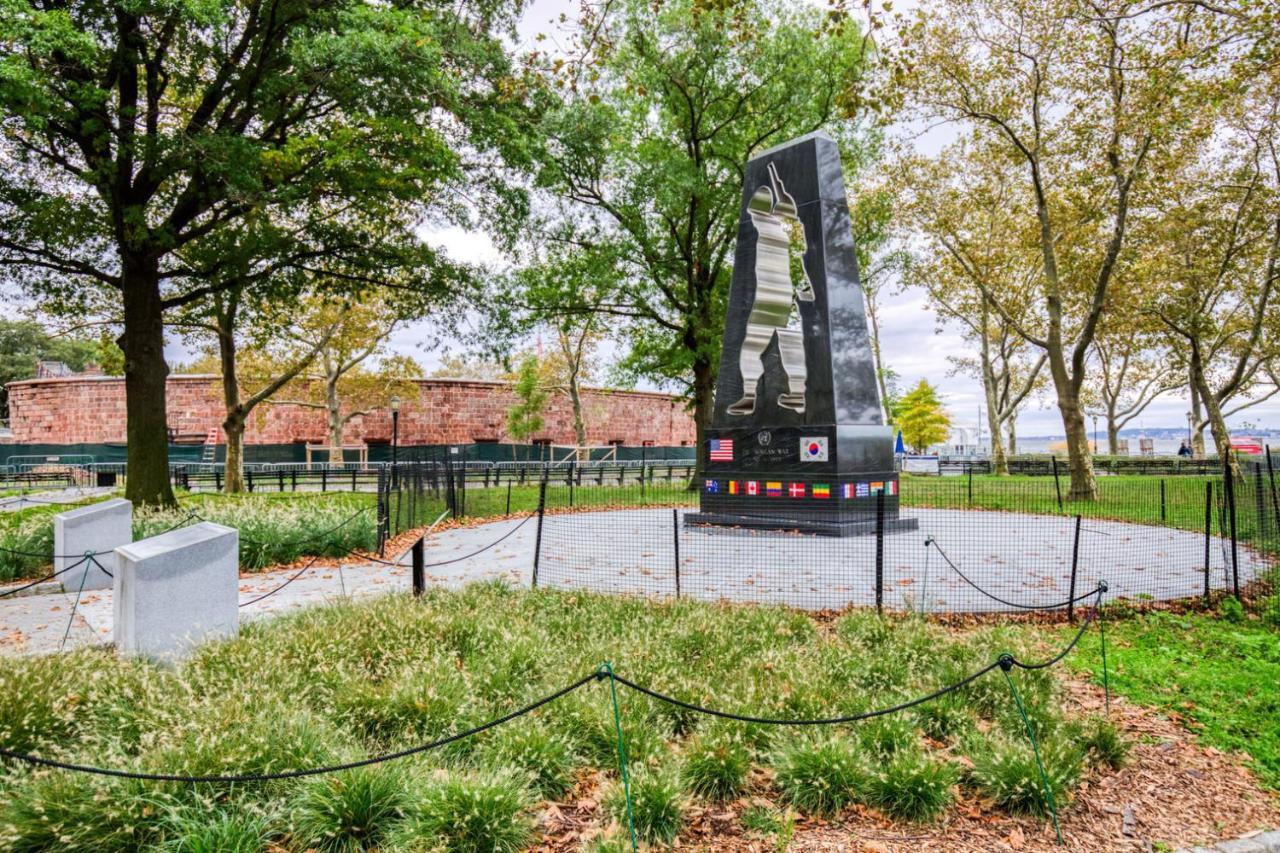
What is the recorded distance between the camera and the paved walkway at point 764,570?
842 cm

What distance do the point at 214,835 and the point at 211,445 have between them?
4381 centimetres

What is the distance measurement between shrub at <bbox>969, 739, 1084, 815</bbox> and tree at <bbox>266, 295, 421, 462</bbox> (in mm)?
26246

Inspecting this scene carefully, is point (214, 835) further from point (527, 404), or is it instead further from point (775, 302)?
point (527, 404)

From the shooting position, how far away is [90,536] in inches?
373

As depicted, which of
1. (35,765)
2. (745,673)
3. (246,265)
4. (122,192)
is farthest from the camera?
(246,265)

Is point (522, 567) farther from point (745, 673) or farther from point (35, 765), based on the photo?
point (35, 765)

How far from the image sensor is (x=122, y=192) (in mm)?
13719

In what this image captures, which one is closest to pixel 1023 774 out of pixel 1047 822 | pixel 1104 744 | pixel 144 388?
pixel 1047 822

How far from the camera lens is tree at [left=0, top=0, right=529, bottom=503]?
12031mm

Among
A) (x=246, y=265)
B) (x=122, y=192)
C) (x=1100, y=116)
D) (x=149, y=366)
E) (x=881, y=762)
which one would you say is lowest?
(x=881, y=762)

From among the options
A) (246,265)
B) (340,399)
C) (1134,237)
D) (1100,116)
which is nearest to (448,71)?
(246,265)

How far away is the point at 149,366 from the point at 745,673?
1431 cm

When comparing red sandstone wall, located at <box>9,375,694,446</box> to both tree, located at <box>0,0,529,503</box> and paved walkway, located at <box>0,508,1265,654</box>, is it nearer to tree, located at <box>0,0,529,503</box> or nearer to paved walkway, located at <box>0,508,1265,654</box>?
tree, located at <box>0,0,529,503</box>

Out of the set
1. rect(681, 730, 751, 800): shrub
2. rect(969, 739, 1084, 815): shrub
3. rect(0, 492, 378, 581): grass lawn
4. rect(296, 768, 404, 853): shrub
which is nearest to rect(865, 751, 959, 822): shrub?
rect(969, 739, 1084, 815): shrub
